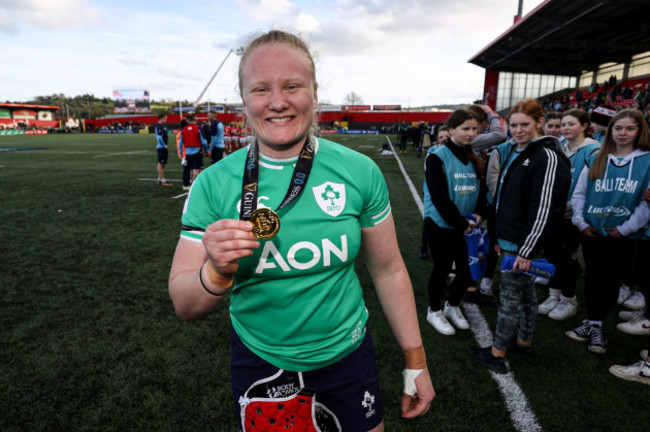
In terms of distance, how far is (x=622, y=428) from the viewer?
8.56 ft

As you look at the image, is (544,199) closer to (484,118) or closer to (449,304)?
(484,118)

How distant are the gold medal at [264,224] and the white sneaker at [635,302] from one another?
16.2 ft

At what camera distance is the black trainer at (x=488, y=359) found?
125 inches

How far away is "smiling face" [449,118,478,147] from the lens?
→ 3398 millimetres

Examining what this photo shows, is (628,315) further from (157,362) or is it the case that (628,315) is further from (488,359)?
(157,362)

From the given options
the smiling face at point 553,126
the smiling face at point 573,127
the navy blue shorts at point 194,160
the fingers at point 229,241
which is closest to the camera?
the fingers at point 229,241

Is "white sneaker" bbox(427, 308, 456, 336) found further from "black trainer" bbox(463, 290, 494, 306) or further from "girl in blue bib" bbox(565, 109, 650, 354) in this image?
"girl in blue bib" bbox(565, 109, 650, 354)

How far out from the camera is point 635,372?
3.14m

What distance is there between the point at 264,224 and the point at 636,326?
440 cm

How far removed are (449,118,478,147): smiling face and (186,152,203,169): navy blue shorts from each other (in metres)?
8.51

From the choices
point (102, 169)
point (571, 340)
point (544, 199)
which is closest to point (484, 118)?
point (544, 199)

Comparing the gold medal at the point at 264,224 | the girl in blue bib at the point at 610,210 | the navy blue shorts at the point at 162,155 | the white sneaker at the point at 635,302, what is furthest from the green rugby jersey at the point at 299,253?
the navy blue shorts at the point at 162,155

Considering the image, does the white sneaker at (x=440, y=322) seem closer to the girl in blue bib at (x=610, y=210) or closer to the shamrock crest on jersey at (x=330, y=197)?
the girl in blue bib at (x=610, y=210)

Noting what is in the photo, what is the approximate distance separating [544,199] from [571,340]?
1.78 metres
